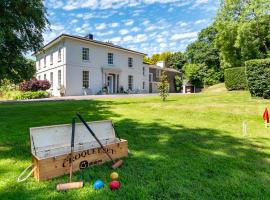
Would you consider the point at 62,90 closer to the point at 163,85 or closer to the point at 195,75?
the point at 163,85

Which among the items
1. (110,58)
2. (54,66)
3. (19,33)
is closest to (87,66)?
(110,58)

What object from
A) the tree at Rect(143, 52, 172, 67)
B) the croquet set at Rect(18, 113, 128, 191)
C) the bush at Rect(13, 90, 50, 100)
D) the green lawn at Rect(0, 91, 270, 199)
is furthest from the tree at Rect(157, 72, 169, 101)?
the tree at Rect(143, 52, 172, 67)

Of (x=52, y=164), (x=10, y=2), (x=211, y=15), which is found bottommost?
(x=52, y=164)

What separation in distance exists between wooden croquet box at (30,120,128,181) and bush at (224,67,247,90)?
22.5 metres

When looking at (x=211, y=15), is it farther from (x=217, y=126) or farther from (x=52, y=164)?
(x=52, y=164)

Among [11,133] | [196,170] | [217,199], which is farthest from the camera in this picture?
[11,133]

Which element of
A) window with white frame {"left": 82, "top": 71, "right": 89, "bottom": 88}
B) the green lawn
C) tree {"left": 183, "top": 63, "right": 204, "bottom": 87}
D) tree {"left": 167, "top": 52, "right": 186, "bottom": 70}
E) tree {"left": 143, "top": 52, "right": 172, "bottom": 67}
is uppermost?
tree {"left": 143, "top": 52, "right": 172, "bottom": 67}

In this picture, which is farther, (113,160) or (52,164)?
(113,160)

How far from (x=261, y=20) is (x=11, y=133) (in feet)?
94.4

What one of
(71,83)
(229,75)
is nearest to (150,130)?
(71,83)

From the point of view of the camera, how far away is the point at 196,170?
337 cm

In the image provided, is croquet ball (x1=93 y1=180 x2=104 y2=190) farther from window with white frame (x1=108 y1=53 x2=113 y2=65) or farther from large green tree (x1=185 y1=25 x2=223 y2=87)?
large green tree (x1=185 y1=25 x2=223 y2=87)

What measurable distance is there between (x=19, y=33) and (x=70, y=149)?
7582 mm

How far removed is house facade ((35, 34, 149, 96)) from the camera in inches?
913
